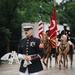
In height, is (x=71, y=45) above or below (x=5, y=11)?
below

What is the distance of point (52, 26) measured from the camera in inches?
739

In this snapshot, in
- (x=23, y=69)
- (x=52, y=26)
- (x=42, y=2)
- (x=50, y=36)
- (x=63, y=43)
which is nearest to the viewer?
(x=23, y=69)

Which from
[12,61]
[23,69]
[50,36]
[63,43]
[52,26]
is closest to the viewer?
[23,69]

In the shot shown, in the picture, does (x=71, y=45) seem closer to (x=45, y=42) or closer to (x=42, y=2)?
(x=45, y=42)

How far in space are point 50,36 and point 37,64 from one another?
32.9 feet

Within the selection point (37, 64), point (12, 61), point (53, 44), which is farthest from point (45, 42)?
point (37, 64)

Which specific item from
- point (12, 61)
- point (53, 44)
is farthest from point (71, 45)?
point (12, 61)

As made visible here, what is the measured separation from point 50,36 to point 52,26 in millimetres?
1279

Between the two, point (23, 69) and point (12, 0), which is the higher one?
point (12, 0)

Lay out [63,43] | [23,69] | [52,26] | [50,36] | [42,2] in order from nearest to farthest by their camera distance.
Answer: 1. [23,69]
2. [63,43]
3. [50,36]
4. [52,26]
5. [42,2]

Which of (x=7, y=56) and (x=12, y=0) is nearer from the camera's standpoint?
(x=7, y=56)

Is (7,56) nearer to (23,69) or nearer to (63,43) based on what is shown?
(63,43)

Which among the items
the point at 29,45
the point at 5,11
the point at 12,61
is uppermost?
the point at 5,11

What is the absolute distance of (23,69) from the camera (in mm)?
7617
